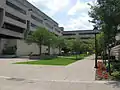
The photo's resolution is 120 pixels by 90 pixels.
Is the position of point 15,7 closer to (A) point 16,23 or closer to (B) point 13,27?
(A) point 16,23

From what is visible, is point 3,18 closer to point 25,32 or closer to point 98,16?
→ point 25,32

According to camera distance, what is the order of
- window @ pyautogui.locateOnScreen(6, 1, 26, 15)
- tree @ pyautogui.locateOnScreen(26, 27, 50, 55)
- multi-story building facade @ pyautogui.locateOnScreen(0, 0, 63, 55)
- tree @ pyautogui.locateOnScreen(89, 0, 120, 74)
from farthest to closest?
window @ pyautogui.locateOnScreen(6, 1, 26, 15) < multi-story building facade @ pyautogui.locateOnScreen(0, 0, 63, 55) < tree @ pyautogui.locateOnScreen(26, 27, 50, 55) < tree @ pyautogui.locateOnScreen(89, 0, 120, 74)

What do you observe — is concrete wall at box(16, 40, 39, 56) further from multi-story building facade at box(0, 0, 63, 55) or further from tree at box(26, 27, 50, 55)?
tree at box(26, 27, 50, 55)

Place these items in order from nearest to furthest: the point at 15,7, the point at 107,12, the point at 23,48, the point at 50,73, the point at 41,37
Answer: the point at 107,12 < the point at 50,73 < the point at 41,37 < the point at 23,48 < the point at 15,7

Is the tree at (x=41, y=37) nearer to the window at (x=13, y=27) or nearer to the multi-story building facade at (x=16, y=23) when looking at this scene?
the multi-story building facade at (x=16, y=23)

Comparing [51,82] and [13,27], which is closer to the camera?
[51,82]

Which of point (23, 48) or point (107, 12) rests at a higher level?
point (107, 12)

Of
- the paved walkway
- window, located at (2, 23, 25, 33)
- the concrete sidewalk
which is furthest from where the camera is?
window, located at (2, 23, 25, 33)

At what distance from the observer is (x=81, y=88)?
10531 millimetres

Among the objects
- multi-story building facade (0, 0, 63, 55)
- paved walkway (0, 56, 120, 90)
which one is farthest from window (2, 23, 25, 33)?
paved walkway (0, 56, 120, 90)

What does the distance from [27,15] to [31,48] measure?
12558 millimetres

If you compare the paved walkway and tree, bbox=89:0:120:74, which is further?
tree, bbox=89:0:120:74

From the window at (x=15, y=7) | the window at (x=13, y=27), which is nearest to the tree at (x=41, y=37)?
the window at (x=13, y=27)

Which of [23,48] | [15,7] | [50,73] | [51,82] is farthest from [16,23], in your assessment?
[51,82]
